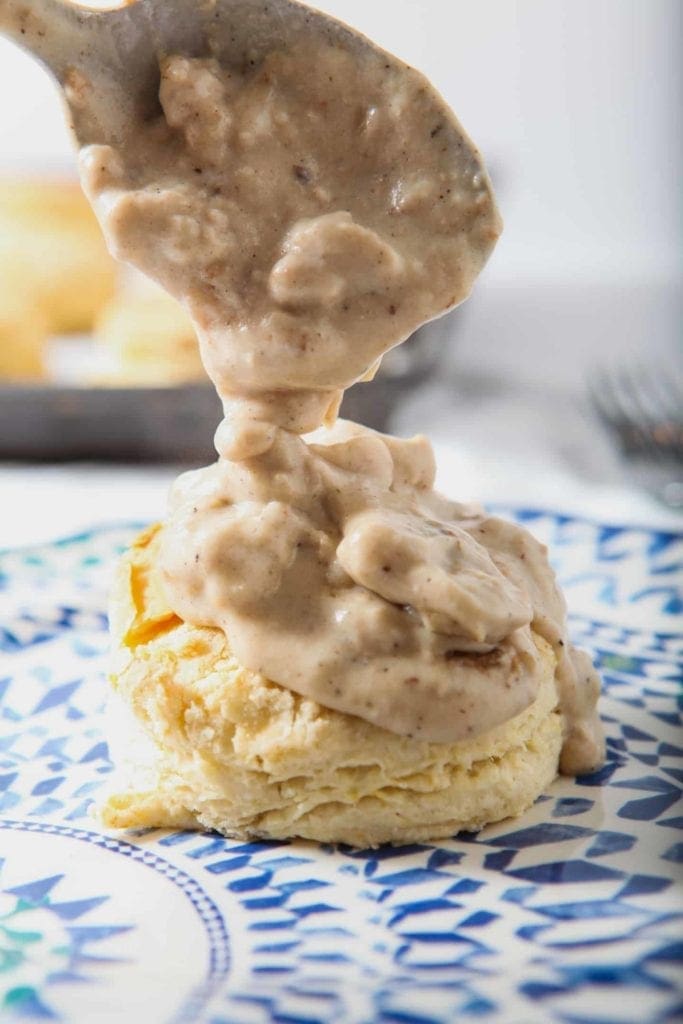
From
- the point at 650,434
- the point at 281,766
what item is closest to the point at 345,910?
the point at 281,766

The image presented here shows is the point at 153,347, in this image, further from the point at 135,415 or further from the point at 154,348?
the point at 135,415

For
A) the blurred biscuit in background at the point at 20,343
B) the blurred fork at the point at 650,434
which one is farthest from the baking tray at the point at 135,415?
the blurred fork at the point at 650,434

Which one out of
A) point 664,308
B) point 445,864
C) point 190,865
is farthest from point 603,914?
point 664,308

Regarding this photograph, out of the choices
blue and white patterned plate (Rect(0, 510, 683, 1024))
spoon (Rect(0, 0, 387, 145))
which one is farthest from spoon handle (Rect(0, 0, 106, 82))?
blue and white patterned plate (Rect(0, 510, 683, 1024))

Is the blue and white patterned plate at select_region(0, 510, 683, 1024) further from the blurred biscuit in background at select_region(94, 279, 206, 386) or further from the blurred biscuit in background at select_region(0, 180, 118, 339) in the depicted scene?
the blurred biscuit in background at select_region(0, 180, 118, 339)

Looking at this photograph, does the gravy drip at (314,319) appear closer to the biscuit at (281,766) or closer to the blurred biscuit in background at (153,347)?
the biscuit at (281,766)
